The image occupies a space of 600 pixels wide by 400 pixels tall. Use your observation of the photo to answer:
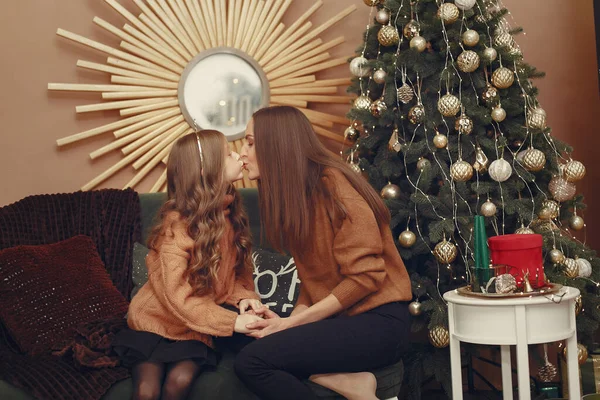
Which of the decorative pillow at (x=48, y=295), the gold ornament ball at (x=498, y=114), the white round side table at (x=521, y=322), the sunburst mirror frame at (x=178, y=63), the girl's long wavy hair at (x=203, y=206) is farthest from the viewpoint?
the sunburst mirror frame at (x=178, y=63)

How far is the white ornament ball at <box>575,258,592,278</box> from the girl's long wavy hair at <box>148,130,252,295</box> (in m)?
1.23

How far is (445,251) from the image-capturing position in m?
2.48

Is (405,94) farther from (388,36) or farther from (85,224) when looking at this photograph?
(85,224)

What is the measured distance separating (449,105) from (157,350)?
1379mm

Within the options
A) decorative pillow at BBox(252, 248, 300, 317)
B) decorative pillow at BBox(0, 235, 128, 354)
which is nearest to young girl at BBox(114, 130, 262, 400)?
decorative pillow at BBox(252, 248, 300, 317)

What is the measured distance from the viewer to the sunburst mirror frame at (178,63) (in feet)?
10.3

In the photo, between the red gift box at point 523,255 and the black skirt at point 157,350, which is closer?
the red gift box at point 523,255

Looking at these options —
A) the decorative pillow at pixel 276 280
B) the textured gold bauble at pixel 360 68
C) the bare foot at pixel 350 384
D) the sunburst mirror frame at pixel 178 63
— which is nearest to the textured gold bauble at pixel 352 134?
the textured gold bauble at pixel 360 68

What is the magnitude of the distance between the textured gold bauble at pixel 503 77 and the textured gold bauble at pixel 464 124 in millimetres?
183

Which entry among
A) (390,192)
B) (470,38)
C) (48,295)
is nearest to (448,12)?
(470,38)

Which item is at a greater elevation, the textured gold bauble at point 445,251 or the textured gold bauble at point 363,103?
the textured gold bauble at point 363,103

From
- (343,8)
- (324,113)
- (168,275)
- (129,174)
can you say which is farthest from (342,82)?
(168,275)

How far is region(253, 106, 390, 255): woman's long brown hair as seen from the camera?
2.02m

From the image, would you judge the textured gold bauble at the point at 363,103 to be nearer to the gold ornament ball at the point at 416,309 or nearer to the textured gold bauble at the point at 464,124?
the textured gold bauble at the point at 464,124
